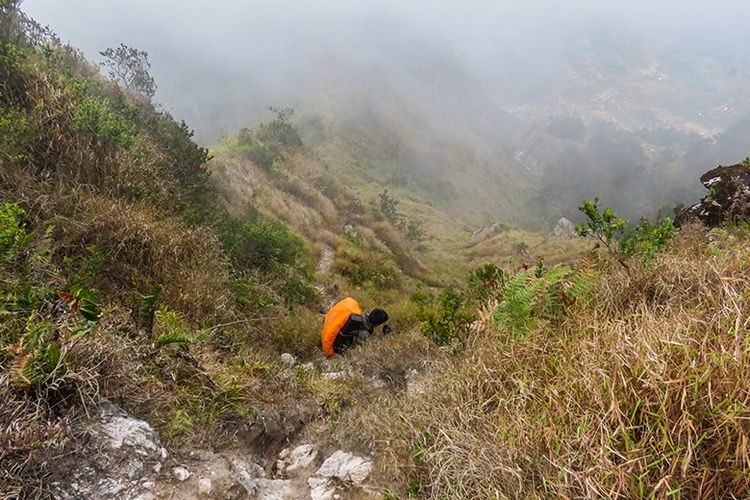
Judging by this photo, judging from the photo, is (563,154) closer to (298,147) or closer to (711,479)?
(298,147)

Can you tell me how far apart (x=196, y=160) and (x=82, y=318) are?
252 inches

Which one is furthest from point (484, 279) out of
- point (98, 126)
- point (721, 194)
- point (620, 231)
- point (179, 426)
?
point (98, 126)

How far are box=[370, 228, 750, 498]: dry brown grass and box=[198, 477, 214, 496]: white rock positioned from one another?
1.07 metres

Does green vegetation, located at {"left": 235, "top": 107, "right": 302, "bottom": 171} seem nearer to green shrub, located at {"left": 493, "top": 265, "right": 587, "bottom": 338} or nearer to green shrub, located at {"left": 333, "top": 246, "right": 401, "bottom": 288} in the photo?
green shrub, located at {"left": 333, "top": 246, "right": 401, "bottom": 288}

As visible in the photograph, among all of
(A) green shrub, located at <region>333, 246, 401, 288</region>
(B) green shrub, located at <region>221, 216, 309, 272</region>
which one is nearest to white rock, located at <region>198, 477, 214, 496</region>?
(B) green shrub, located at <region>221, 216, 309, 272</region>

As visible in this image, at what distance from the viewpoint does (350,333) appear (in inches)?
215

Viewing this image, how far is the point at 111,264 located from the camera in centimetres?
421

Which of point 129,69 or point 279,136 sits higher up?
point 129,69

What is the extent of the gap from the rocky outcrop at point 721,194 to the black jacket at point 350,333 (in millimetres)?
4610

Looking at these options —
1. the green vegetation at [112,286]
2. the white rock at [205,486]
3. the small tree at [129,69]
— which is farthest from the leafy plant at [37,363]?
the small tree at [129,69]

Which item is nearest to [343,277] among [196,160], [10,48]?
[196,160]

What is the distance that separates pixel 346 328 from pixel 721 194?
17.2 feet

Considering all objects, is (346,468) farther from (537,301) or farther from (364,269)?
(364,269)

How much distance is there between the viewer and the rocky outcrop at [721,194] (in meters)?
4.73
